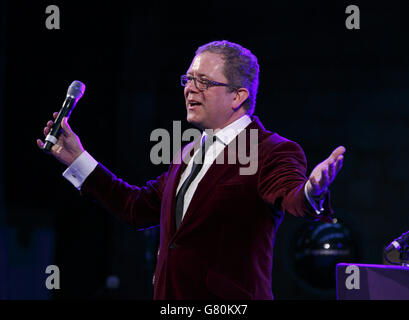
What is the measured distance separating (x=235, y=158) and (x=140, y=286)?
8.19ft

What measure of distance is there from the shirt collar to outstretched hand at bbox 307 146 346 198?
45 centimetres

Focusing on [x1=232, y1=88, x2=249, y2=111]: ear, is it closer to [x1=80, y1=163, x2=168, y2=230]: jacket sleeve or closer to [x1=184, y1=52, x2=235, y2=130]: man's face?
[x1=184, y1=52, x2=235, y2=130]: man's face

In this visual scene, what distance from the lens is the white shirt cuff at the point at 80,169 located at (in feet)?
5.72

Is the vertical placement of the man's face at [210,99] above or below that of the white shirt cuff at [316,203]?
above

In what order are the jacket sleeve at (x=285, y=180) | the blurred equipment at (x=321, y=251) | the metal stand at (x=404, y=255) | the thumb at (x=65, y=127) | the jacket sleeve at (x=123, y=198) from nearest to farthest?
the jacket sleeve at (x=285, y=180) < the metal stand at (x=404, y=255) < the thumb at (x=65, y=127) < the jacket sleeve at (x=123, y=198) < the blurred equipment at (x=321, y=251)

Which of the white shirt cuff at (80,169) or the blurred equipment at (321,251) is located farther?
the blurred equipment at (321,251)

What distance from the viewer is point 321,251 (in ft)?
11.2

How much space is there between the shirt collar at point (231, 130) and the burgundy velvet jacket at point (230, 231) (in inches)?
3.7

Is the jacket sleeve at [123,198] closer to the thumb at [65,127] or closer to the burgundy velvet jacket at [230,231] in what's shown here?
the thumb at [65,127]

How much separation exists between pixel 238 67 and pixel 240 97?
0.34ft

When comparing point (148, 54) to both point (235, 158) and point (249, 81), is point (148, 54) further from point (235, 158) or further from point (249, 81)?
point (235, 158)

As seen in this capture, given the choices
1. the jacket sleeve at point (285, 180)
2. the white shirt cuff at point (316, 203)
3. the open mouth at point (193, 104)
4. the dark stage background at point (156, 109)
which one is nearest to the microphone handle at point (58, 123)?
the open mouth at point (193, 104)
